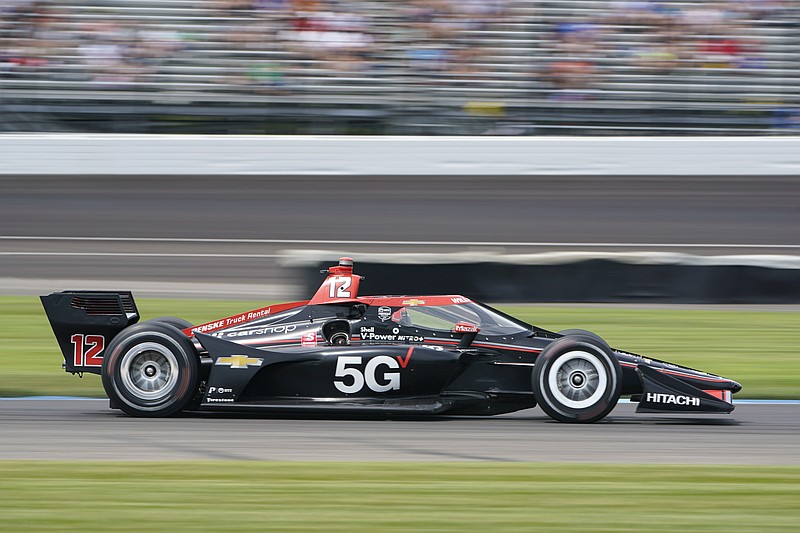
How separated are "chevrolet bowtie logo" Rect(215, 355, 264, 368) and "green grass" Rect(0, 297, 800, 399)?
6.08 feet

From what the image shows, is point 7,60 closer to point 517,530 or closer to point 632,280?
point 632,280

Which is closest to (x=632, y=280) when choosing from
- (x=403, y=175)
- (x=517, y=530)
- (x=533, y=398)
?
(x=403, y=175)

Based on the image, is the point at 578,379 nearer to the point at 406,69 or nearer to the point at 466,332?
the point at 466,332

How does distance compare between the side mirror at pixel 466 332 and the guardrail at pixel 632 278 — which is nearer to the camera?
the side mirror at pixel 466 332

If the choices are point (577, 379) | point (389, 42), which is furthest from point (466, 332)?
point (389, 42)

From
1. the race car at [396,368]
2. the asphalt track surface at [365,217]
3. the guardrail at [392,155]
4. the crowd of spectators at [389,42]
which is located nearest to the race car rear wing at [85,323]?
the race car at [396,368]

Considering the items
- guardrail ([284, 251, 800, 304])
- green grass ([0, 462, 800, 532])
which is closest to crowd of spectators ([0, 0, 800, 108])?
guardrail ([284, 251, 800, 304])

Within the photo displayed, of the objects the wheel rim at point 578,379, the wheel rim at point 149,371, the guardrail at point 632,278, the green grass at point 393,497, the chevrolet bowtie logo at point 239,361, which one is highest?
the guardrail at point 632,278

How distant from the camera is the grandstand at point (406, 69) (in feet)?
54.4

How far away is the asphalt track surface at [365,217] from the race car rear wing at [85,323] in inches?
333

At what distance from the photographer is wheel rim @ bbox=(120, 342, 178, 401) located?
706 cm

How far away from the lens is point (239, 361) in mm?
6953

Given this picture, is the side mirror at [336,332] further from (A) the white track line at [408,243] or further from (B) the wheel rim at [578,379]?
(A) the white track line at [408,243]

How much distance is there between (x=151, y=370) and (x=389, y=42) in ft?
35.4
